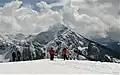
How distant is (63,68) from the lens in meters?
38.9

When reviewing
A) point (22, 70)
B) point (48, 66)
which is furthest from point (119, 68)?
point (22, 70)

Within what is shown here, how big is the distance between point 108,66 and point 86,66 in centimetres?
291

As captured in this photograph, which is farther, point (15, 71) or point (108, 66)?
point (108, 66)

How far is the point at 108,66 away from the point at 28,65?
10.1 m

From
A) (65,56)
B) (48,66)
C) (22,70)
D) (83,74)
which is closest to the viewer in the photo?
(83,74)

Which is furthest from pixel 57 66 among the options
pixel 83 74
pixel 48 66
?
pixel 83 74

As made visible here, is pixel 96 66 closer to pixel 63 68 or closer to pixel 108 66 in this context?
pixel 108 66

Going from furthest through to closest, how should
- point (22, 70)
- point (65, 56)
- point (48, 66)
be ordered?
point (65, 56)
point (48, 66)
point (22, 70)

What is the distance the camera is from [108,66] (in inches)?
1647

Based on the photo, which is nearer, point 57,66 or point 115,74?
point 115,74

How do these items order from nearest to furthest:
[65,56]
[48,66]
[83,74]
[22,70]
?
1. [83,74]
2. [22,70]
3. [48,66]
4. [65,56]

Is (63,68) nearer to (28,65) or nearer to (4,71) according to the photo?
(28,65)

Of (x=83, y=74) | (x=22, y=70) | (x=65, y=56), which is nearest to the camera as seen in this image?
(x=83, y=74)

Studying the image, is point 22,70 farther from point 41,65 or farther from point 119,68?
point 119,68
